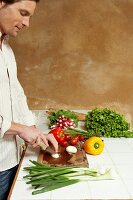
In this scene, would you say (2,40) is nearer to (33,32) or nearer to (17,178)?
(17,178)

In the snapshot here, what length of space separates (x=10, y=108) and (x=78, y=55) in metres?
1.91

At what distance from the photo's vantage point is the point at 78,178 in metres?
1.37

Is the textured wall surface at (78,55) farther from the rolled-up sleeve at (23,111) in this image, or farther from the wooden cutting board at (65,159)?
the wooden cutting board at (65,159)

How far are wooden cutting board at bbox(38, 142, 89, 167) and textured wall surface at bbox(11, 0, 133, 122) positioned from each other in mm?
1712

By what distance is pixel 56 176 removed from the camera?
134 cm

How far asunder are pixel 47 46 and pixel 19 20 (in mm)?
1885

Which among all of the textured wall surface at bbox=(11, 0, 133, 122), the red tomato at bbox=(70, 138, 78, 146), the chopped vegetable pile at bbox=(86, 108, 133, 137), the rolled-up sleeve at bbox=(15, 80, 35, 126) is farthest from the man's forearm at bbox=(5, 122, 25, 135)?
the textured wall surface at bbox=(11, 0, 133, 122)

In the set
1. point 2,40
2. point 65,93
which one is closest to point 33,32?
point 65,93

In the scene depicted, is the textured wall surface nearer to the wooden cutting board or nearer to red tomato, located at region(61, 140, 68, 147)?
red tomato, located at region(61, 140, 68, 147)

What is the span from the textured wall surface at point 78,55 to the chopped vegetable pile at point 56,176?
6.48 ft

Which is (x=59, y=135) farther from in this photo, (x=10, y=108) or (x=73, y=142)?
(x=10, y=108)

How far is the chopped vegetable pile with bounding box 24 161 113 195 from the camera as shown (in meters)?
1.29

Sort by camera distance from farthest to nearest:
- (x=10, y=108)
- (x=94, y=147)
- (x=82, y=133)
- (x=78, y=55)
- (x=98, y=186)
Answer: (x=78, y=55)
(x=82, y=133)
(x=94, y=147)
(x=10, y=108)
(x=98, y=186)

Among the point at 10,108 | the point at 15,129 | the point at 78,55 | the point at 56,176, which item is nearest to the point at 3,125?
the point at 15,129
